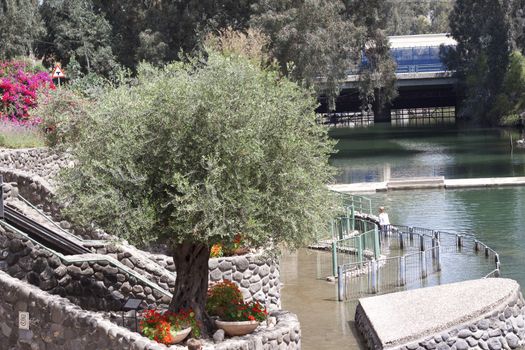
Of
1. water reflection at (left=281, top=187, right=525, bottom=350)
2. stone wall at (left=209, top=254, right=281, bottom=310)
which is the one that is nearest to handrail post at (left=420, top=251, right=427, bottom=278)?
water reflection at (left=281, top=187, right=525, bottom=350)

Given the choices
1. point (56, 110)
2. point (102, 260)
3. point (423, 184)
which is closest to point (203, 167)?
point (102, 260)

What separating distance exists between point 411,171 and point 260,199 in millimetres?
43593

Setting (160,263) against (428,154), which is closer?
(160,263)

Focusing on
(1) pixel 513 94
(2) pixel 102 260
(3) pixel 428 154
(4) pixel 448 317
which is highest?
(2) pixel 102 260

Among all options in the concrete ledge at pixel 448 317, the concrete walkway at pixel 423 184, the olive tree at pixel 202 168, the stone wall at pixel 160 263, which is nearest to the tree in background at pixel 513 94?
the concrete walkway at pixel 423 184

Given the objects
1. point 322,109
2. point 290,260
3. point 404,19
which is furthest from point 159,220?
point 404,19

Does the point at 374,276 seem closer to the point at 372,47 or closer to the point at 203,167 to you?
the point at 203,167

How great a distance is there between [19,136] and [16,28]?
49.9 metres

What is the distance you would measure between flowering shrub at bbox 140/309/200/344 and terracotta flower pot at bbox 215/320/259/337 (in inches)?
17.0

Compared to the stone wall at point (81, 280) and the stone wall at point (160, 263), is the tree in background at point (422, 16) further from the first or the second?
the stone wall at point (81, 280)

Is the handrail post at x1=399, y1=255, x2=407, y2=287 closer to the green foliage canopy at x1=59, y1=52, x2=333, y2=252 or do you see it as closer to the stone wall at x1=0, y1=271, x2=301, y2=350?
the stone wall at x1=0, y1=271, x2=301, y2=350

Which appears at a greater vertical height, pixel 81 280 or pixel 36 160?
pixel 36 160

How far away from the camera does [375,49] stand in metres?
66.8

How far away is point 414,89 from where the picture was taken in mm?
108188
